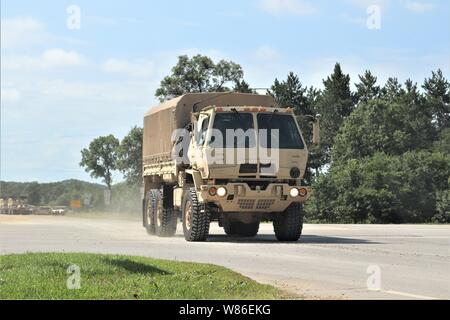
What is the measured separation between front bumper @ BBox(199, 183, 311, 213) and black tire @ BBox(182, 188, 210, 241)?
1.23 ft

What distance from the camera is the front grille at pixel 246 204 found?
2134 centimetres

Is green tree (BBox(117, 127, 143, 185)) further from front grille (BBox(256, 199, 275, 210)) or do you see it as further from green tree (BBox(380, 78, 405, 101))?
front grille (BBox(256, 199, 275, 210))

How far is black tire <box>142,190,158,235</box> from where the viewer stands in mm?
26750

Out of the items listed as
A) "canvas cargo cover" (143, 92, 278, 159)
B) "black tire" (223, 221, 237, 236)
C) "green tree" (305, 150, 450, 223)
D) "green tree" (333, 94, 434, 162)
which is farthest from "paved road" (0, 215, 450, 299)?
"green tree" (333, 94, 434, 162)

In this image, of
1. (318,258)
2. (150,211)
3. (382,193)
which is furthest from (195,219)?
(382,193)

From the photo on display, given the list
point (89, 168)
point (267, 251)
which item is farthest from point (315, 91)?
point (267, 251)

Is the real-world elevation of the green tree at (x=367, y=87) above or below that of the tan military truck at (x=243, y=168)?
above

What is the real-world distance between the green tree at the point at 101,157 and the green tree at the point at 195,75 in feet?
169

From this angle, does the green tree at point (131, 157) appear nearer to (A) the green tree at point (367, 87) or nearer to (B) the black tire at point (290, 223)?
(A) the green tree at point (367, 87)

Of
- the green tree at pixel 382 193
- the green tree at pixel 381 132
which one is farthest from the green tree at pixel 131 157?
the green tree at pixel 382 193

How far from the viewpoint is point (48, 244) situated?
21.0 meters

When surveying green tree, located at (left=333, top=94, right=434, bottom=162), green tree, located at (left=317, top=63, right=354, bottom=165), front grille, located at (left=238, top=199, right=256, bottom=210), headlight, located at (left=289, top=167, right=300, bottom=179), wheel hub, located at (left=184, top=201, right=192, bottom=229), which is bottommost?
wheel hub, located at (left=184, top=201, right=192, bottom=229)

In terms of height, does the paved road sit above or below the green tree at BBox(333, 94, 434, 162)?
below

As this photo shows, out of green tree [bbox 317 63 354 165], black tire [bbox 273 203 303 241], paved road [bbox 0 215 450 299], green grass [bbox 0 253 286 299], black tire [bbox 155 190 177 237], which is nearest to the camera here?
green grass [bbox 0 253 286 299]
